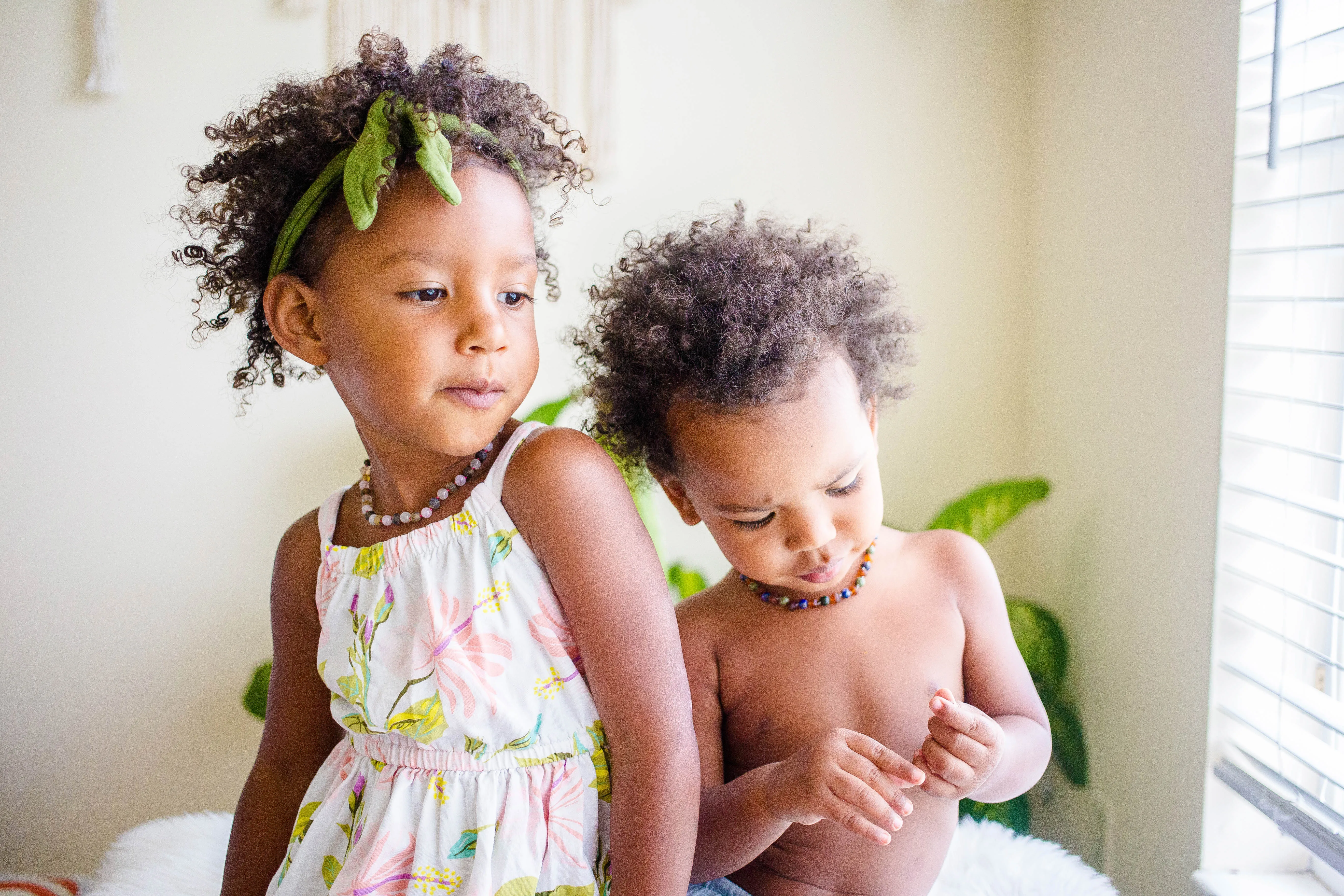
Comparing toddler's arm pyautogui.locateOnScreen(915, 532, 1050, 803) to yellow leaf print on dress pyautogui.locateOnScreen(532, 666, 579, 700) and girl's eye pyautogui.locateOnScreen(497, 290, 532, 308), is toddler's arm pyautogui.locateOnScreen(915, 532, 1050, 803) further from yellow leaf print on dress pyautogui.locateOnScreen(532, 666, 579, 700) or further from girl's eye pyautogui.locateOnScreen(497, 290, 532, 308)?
girl's eye pyautogui.locateOnScreen(497, 290, 532, 308)

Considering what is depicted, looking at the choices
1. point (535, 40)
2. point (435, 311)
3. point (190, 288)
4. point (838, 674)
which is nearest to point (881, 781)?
point (838, 674)

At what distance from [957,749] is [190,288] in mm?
Answer: 1495

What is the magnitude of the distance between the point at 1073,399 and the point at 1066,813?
2.21ft

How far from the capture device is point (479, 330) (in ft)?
2.37

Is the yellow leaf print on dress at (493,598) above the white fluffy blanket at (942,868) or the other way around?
above

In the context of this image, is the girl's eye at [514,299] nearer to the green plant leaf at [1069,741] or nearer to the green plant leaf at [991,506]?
the green plant leaf at [991,506]

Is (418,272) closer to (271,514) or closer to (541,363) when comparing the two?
(541,363)

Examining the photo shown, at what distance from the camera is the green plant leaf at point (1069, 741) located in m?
1.46

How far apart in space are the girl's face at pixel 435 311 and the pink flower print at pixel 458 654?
132 mm

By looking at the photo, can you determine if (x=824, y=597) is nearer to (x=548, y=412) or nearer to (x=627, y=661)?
(x=627, y=661)

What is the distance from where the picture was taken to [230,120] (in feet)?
2.72

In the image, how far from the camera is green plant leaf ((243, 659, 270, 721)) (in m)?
1.56

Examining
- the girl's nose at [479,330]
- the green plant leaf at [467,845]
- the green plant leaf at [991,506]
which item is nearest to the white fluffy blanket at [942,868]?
the green plant leaf at [991,506]

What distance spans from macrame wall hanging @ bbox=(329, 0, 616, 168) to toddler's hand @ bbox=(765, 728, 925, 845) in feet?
3.72
